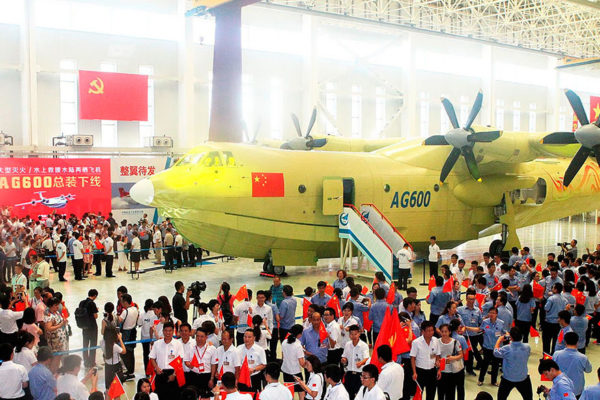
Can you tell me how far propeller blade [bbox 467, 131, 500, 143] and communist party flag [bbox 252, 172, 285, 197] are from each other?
6654mm

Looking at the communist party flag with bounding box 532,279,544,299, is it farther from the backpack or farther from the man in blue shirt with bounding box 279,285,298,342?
the backpack

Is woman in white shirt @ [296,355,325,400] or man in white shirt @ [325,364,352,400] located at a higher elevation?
man in white shirt @ [325,364,352,400]

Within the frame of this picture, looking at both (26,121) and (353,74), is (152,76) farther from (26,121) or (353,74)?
(353,74)

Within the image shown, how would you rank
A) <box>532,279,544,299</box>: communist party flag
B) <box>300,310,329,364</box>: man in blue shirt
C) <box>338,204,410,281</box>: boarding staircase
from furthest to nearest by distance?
<box>338,204,410,281</box>: boarding staircase
<box>532,279,544,299</box>: communist party flag
<box>300,310,329,364</box>: man in blue shirt

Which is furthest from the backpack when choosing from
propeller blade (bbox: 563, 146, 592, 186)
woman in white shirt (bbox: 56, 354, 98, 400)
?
propeller blade (bbox: 563, 146, 592, 186)

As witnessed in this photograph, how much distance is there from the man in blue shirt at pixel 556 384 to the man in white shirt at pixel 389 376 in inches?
71.3

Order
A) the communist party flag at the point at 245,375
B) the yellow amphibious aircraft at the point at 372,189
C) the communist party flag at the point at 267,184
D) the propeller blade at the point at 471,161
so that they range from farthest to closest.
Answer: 1. the propeller blade at the point at 471,161
2. the communist party flag at the point at 267,184
3. the yellow amphibious aircraft at the point at 372,189
4. the communist party flag at the point at 245,375

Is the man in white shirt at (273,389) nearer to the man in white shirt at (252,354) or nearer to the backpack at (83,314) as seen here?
the man in white shirt at (252,354)

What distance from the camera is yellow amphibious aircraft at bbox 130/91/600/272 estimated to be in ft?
57.7

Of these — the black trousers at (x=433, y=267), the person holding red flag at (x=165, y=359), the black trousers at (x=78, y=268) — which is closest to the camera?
the person holding red flag at (x=165, y=359)

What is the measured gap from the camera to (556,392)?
7043 millimetres

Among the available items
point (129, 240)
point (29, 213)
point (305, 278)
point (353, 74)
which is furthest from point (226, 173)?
point (353, 74)

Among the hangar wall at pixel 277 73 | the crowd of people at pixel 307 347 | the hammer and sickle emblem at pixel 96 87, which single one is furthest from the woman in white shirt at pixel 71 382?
the hammer and sickle emblem at pixel 96 87

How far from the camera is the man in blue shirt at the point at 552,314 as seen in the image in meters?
11.4
